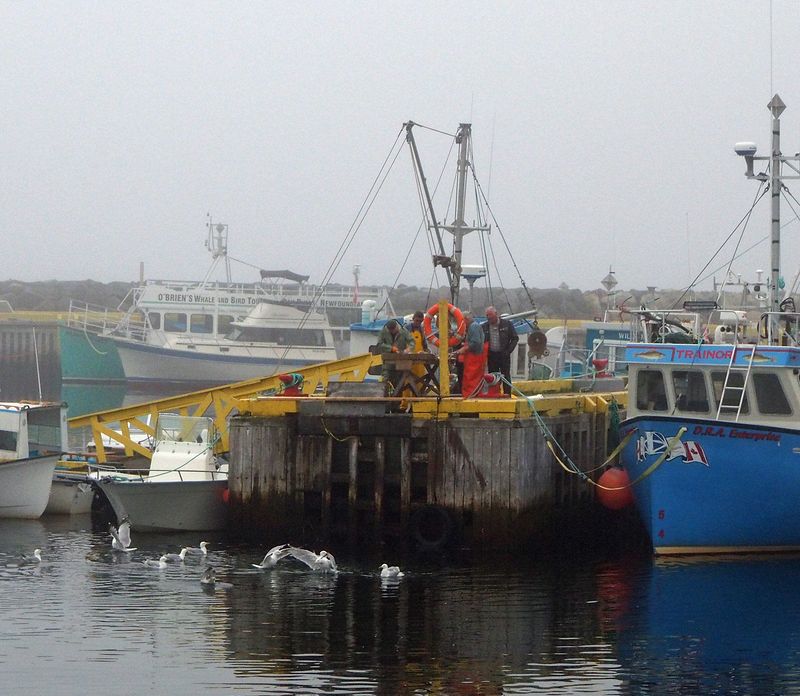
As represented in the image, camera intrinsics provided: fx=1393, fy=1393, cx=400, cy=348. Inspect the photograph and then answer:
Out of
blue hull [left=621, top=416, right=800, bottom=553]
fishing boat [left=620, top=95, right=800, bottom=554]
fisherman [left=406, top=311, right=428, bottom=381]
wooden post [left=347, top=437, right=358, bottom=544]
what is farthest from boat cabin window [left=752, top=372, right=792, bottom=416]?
wooden post [left=347, top=437, right=358, bottom=544]

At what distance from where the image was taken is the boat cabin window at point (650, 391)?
21.2 meters

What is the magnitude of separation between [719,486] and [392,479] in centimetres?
487

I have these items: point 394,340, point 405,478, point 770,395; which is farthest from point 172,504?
point 770,395

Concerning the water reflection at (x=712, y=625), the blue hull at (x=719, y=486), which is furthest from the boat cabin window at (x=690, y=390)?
the water reflection at (x=712, y=625)

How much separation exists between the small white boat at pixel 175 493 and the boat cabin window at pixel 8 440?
6.14 ft

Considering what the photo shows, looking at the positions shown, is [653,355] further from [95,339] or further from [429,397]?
[95,339]

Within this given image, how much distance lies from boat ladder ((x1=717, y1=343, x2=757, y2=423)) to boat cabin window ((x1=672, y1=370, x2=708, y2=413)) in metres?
0.31

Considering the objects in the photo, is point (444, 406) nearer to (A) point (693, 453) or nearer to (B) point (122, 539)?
(A) point (693, 453)

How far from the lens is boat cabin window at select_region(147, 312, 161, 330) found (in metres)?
76.0

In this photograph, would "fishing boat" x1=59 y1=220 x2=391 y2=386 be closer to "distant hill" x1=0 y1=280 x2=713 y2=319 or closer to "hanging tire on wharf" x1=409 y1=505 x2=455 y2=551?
"distant hill" x1=0 y1=280 x2=713 y2=319

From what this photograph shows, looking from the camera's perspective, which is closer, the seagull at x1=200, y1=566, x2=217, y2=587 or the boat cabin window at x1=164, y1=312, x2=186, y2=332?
the seagull at x1=200, y1=566, x2=217, y2=587

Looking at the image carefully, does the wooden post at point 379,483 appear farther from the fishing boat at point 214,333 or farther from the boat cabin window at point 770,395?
the fishing boat at point 214,333

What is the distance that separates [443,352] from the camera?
70.5 feet

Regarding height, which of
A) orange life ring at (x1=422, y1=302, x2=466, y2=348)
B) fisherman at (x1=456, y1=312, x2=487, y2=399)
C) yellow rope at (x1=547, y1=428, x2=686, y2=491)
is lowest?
yellow rope at (x1=547, y1=428, x2=686, y2=491)
